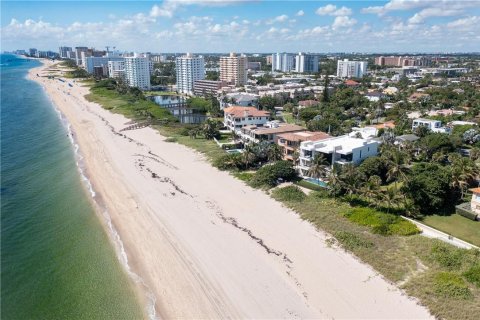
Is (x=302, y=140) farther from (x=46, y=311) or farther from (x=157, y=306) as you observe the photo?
(x=46, y=311)

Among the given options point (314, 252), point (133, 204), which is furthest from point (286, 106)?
point (314, 252)

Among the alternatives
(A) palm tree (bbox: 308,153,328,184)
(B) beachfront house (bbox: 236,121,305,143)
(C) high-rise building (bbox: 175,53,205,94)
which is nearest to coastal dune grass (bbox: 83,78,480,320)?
(A) palm tree (bbox: 308,153,328,184)

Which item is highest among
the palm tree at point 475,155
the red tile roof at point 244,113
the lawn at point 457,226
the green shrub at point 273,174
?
the red tile roof at point 244,113

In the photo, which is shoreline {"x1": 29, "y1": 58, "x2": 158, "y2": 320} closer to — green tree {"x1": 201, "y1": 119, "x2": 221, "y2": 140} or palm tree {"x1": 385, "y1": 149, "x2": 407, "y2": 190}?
green tree {"x1": 201, "y1": 119, "x2": 221, "y2": 140}

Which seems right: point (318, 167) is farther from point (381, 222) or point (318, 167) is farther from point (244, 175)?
point (381, 222)

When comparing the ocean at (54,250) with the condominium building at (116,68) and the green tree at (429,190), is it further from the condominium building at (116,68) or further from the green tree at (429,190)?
the condominium building at (116,68)

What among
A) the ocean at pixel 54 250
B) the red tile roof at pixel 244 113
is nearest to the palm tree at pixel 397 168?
the ocean at pixel 54 250
